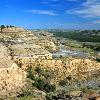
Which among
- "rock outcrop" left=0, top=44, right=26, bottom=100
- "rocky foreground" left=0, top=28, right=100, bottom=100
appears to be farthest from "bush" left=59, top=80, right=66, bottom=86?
"rock outcrop" left=0, top=44, right=26, bottom=100

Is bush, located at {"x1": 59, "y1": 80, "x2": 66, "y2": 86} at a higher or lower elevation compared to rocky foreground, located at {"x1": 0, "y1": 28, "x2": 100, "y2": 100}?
lower

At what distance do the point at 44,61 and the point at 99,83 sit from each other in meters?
8.96

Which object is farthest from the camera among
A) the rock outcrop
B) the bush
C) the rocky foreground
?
the bush

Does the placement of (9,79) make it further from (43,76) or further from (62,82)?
(62,82)

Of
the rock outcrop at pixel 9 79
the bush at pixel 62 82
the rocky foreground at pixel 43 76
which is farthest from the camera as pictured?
the bush at pixel 62 82

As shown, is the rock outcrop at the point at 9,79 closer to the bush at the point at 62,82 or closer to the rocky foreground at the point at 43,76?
the rocky foreground at the point at 43,76

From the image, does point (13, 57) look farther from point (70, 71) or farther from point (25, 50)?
point (70, 71)

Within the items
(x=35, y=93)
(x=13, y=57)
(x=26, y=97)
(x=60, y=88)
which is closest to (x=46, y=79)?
(x=60, y=88)

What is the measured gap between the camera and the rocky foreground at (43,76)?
36.3m

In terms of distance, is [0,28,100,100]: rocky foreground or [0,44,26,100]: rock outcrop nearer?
[0,44,26,100]: rock outcrop

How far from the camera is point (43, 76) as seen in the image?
4628 cm

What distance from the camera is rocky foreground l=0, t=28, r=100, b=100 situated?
3634cm

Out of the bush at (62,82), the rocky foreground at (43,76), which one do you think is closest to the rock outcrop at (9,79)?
the rocky foreground at (43,76)

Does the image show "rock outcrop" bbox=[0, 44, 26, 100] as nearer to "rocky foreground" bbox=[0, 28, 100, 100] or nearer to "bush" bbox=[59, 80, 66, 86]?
"rocky foreground" bbox=[0, 28, 100, 100]
